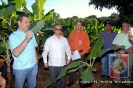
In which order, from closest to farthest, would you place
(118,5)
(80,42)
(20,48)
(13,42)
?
(20,48) → (13,42) → (80,42) → (118,5)

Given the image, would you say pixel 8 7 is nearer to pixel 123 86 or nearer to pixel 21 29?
pixel 21 29

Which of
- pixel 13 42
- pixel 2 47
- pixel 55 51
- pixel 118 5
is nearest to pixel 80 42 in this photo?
pixel 55 51

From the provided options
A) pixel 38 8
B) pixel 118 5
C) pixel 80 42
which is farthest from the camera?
pixel 118 5

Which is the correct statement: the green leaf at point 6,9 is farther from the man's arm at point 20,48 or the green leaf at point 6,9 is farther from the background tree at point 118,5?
the background tree at point 118,5

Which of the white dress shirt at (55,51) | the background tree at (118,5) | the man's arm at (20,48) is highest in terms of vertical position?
the background tree at (118,5)

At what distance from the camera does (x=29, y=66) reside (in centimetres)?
377

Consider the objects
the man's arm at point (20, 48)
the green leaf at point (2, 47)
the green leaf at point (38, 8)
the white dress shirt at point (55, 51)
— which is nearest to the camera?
the man's arm at point (20, 48)

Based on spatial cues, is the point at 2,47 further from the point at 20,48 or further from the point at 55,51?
the point at 20,48

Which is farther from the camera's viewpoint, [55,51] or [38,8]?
[38,8]

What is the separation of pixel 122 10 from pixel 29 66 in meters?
19.2

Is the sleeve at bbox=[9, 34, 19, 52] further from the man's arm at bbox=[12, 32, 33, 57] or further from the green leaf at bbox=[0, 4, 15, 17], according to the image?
the green leaf at bbox=[0, 4, 15, 17]

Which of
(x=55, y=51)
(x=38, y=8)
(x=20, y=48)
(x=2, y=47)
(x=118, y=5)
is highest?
(x=118, y=5)

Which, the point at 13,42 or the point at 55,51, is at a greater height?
the point at 13,42

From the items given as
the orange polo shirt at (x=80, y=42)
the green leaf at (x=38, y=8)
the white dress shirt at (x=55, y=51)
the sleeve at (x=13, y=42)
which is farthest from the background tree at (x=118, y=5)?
the sleeve at (x=13, y=42)
